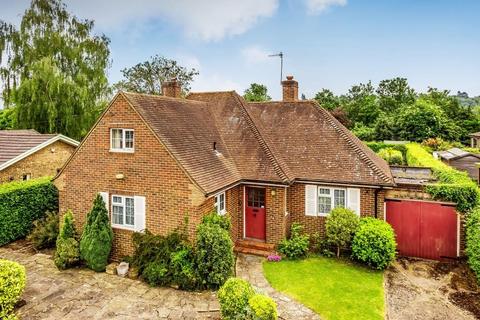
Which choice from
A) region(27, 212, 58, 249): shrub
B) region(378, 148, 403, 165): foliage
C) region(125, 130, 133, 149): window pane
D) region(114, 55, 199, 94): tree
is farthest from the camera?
region(114, 55, 199, 94): tree

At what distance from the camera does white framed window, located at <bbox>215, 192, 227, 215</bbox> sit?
13.2m

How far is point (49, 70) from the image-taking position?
2744cm

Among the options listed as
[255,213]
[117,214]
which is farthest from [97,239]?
[255,213]

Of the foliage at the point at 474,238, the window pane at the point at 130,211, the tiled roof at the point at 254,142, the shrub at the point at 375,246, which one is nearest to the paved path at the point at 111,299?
the window pane at the point at 130,211

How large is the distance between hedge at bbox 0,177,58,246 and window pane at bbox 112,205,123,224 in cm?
566

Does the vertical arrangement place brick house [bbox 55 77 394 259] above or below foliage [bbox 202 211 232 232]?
above

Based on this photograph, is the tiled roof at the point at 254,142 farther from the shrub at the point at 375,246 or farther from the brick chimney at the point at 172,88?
the shrub at the point at 375,246

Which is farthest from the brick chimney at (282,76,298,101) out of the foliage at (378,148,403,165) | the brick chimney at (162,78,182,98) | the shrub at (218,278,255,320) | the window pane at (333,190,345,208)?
the foliage at (378,148,403,165)

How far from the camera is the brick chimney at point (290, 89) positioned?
17.9 m

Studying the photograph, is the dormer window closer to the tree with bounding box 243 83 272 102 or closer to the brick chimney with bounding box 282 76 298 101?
the brick chimney with bounding box 282 76 298 101

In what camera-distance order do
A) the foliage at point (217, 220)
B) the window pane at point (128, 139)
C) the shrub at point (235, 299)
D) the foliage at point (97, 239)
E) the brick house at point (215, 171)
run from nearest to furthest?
the shrub at point (235, 299) < the foliage at point (217, 220) < the foliage at point (97, 239) < the brick house at point (215, 171) < the window pane at point (128, 139)

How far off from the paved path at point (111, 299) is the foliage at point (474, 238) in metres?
5.86

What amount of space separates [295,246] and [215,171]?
4.48 meters

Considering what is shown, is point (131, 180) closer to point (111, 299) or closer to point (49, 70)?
point (111, 299)
